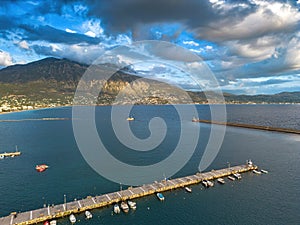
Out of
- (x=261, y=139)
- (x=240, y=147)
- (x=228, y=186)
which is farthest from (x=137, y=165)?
(x=261, y=139)

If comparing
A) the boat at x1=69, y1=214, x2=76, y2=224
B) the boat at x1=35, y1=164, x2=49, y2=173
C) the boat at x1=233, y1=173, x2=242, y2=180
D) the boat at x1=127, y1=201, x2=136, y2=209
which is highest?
the boat at x1=35, y1=164, x2=49, y2=173

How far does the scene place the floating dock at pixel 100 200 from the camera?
147 ft

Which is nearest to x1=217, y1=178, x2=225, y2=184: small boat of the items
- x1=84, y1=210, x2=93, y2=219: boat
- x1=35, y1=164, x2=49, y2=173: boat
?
x1=84, y1=210, x2=93, y2=219: boat

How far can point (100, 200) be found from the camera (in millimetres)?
52125

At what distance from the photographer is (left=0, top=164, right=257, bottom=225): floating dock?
147ft

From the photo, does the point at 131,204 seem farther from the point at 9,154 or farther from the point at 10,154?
the point at 9,154

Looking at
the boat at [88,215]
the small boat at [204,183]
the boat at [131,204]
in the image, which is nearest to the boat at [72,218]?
the boat at [88,215]

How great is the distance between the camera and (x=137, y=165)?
8144 centimetres

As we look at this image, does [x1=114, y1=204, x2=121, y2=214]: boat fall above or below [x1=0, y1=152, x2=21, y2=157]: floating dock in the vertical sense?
below

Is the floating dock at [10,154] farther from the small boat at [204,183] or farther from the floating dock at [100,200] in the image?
the small boat at [204,183]

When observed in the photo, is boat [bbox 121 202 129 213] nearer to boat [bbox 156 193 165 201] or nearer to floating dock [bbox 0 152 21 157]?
boat [bbox 156 193 165 201]

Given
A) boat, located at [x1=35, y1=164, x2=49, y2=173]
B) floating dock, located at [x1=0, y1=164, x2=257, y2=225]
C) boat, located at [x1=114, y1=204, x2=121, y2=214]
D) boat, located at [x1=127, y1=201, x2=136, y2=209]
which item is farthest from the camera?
boat, located at [x1=35, y1=164, x2=49, y2=173]

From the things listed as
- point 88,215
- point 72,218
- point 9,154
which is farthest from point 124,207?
point 9,154

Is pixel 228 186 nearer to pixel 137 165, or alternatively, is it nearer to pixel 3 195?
pixel 137 165
